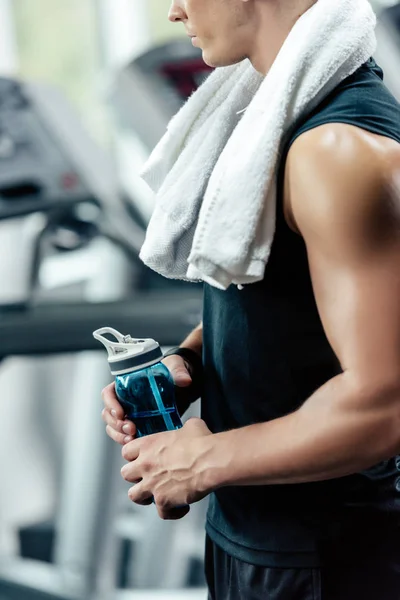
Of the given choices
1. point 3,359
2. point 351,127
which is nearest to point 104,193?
point 3,359

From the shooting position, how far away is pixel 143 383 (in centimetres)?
87

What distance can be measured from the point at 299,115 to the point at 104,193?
1.43 m

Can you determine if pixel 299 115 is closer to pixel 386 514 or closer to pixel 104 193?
pixel 386 514

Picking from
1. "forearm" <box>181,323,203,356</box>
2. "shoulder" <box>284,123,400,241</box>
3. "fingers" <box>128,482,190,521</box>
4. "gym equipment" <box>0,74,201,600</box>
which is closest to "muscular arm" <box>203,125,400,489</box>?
"shoulder" <box>284,123,400,241</box>

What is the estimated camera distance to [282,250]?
0.78 metres

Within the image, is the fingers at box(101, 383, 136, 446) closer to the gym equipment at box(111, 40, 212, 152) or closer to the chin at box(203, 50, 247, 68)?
the chin at box(203, 50, 247, 68)

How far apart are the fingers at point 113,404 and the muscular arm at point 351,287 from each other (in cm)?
22

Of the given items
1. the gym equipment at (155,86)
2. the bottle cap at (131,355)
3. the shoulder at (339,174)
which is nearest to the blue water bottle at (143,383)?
the bottle cap at (131,355)

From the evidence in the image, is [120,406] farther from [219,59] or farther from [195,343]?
[219,59]

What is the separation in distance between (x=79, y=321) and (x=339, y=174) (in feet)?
3.67

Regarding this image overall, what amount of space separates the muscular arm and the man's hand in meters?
0.09

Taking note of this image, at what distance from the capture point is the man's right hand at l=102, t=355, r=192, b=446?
899mm

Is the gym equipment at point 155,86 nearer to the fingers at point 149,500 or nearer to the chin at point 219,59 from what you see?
the chin at point 219,59

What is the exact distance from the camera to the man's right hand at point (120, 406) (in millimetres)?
899
